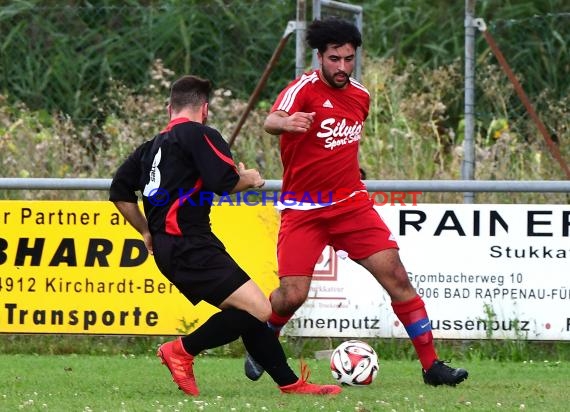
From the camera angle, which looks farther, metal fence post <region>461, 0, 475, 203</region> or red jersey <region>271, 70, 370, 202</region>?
metal fence post <region>461, 0, 475, 203</region>

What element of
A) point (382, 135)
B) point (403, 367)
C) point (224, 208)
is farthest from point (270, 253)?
point (382, 135)

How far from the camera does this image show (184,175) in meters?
7.77

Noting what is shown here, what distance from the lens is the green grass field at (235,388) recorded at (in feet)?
25.0

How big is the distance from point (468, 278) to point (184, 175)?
126 inches

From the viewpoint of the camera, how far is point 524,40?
15.6 metres

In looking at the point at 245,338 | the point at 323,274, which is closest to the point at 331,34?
the point at 245,338

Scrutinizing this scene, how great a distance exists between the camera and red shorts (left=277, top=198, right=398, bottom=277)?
28.5ft

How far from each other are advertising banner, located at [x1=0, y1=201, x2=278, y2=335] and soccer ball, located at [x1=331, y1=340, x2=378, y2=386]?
1.80 metres

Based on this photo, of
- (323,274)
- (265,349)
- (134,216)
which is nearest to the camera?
(265,349)

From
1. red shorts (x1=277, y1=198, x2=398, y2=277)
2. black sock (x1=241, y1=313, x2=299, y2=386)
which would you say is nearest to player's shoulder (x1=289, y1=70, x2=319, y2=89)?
red shorts (x1=277, y1=198, x2=398, y2=277)

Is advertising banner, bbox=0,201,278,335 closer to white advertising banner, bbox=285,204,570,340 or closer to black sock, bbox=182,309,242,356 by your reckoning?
white advertising banner, bbox=285,204,570,340

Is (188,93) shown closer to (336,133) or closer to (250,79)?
(336,133)

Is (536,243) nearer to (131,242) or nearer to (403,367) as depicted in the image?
(403,367)

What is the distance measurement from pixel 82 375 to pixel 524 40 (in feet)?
26.3
